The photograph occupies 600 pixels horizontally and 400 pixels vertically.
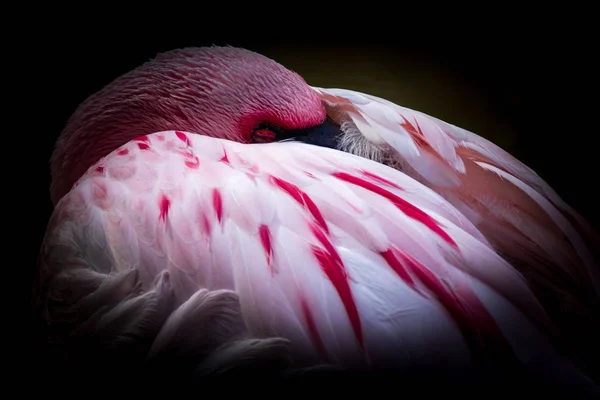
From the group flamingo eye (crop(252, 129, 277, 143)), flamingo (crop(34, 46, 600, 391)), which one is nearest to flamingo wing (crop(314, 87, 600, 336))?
flamingo (crop(34, 46, 600, 391))

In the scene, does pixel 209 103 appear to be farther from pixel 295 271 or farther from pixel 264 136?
pixel 295 271

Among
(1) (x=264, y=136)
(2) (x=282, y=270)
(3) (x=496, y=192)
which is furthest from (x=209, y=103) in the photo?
(3) (x=496, y=192)

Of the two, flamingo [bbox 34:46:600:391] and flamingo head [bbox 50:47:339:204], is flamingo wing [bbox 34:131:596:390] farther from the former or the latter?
flamingo head [bbox 50:47:339:204]

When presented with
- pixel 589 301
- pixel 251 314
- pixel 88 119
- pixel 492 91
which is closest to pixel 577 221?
pixel 589 301

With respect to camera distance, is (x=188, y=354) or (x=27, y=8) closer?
(x=188, y=354)

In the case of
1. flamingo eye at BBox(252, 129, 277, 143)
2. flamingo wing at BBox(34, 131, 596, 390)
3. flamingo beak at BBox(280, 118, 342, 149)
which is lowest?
flamingo wing at BBox(34, 131, 596, 390)

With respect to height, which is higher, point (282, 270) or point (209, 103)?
point (209, 103)

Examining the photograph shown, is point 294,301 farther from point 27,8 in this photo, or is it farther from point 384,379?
point 27,8
